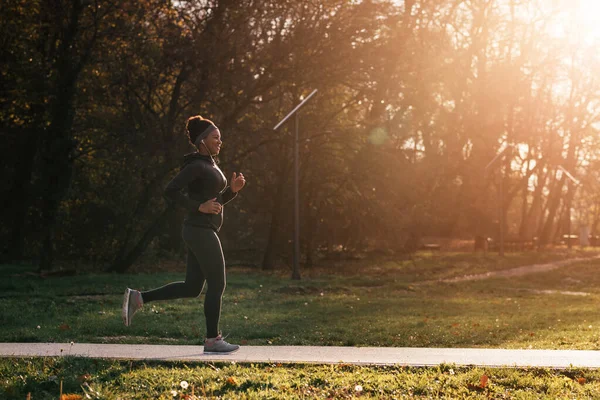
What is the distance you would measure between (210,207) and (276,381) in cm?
175

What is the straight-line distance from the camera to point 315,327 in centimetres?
1213

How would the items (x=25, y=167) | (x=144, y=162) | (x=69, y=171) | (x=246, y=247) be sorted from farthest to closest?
(x=246, y=247) < (x=25, y=167) < (x=144, y=162) < (x=69, y=171)

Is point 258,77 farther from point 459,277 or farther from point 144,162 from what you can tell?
point 459,277

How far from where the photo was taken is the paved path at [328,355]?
762cm

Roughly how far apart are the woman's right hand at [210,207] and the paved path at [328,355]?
1.30 metres

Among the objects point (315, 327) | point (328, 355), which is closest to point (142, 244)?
point (315, 327)

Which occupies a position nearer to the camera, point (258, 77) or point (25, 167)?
point (258, 77)

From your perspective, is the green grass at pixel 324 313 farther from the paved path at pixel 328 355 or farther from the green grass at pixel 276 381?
the green grass at pixel 276 381

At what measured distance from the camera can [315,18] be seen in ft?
83.1

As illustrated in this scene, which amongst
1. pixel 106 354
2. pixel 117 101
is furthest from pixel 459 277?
pixel 106 354

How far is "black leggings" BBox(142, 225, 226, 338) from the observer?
7680 mm

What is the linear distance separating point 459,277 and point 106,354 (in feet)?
69.1

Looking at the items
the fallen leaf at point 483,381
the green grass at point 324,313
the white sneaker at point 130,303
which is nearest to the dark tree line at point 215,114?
the green grass at point 324,313

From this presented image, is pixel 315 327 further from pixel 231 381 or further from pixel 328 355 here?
pixel 231 381
